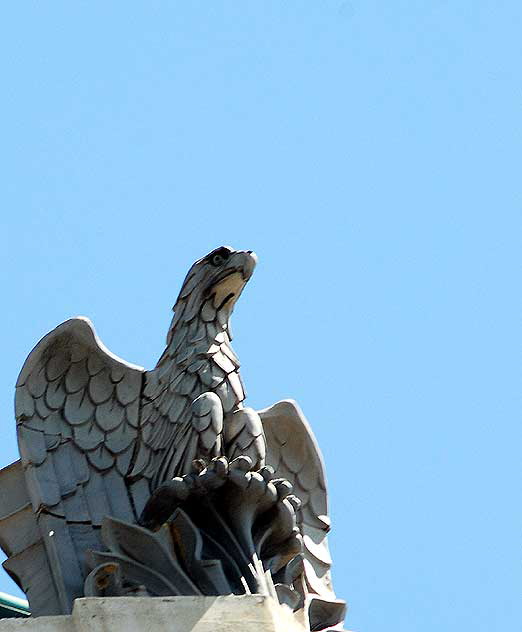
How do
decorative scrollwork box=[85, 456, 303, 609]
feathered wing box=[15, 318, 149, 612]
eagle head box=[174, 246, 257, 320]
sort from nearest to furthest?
1. decorative scrollwork box=[85, 456, 303, 609]
2. feathered wing box=[15, 318, 149, 612]
3. eagle head box=[174, 246, 257, 320]

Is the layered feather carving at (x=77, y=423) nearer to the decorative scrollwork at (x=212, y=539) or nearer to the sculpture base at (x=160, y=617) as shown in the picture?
the decorative scrollwork at (x=212, y=539)

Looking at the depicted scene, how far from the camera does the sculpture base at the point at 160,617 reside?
15.5 meters

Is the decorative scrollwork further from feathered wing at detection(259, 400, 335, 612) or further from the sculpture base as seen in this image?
feathered wing at detection(259, 400, 335, 612)

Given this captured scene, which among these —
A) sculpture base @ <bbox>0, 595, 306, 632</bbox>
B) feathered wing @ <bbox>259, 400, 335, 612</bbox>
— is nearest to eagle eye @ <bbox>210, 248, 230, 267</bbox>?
feathered wing @ <bbox>259, 400, 335, 612</bbox>

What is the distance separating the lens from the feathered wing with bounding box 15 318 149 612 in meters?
17.0

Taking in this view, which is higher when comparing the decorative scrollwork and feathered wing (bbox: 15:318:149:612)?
feathered wing (bbox: 15:318:149:612)

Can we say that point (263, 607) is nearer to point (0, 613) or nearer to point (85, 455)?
point (85, 455)

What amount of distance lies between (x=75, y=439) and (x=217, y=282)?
1.30 metres

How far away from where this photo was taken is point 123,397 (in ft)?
57.9

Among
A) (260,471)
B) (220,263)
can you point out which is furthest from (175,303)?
(260,471)

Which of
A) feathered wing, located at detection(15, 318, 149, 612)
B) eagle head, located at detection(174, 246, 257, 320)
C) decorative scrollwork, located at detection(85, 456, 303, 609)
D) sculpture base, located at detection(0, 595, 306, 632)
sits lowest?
sculpture base, located at detection(0, 595, 306, 632)

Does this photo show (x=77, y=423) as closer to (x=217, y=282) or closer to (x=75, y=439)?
(x=75, y=439)

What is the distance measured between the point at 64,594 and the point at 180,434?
1191 mm

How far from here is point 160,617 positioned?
15539 millimetres
